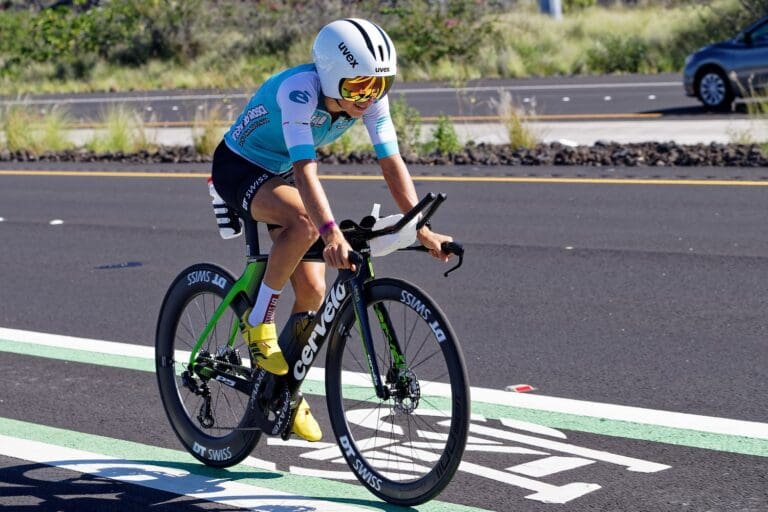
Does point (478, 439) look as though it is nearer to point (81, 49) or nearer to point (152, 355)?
point (152, 355)

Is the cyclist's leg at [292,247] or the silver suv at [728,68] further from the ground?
the cyclist's leg at [292,247]

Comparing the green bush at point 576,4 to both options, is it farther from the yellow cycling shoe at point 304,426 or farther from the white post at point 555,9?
the yellow cycling shoe at point 304,426

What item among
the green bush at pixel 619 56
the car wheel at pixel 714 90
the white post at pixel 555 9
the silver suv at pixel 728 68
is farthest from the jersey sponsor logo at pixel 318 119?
the white post at pixel 555 9

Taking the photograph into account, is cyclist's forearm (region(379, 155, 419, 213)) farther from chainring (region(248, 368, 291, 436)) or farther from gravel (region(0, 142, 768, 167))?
gravel (region(0, 142, 768, 167))

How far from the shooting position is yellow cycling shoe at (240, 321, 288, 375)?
17.7 feet

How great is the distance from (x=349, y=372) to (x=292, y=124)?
3.78 feet

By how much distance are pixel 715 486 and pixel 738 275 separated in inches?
178

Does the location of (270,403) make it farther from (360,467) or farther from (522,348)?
(522,348)

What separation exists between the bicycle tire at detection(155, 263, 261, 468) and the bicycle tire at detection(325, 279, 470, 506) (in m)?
0.49

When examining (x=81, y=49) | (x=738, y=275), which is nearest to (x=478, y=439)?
(x=738, y=275)

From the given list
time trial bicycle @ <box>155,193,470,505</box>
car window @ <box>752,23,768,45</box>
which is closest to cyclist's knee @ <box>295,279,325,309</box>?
time trial bicycle @ <box>155,193,470,505</box>

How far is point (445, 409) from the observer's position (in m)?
5.22

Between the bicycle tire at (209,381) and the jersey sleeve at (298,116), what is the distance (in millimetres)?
949

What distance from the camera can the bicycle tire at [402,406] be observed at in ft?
15.6
